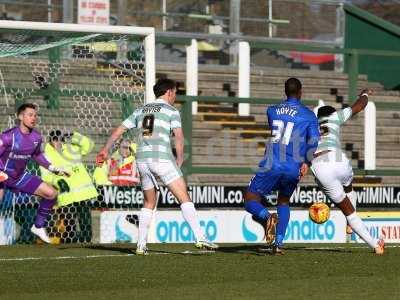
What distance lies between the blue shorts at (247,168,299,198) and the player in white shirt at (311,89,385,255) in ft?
2.39

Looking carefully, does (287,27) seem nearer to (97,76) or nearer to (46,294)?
(97,76)

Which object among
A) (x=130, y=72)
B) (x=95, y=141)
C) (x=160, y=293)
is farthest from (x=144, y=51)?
(x=160, y=293)

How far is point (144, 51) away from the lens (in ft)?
57.7

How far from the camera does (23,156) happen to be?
16375 mm

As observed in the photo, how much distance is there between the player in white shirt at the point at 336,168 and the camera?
45.4 feet

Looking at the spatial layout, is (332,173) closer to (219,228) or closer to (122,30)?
(122,30)

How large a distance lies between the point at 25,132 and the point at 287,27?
11.3 m

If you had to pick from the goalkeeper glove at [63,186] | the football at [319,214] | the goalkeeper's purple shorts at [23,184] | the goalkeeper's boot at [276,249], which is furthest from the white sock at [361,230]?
the goalkeeper glove at [63,186]

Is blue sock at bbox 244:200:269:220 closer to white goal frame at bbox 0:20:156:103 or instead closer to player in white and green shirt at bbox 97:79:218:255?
player in white and green shirt at bbox 97:79:218:255

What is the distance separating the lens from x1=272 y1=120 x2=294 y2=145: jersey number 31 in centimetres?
1320

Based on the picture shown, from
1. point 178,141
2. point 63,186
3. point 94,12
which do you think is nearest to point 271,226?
point 178,141

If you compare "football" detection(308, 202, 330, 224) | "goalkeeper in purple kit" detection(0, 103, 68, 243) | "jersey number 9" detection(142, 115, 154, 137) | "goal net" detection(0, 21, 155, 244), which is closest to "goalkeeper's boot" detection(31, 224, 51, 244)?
"goalkeeper in purple kit" detection(0, 103, 68, 243)

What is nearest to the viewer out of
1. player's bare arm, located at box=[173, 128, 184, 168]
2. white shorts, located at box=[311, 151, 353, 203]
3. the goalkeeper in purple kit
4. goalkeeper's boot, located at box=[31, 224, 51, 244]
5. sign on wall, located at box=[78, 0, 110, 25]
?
player's bare arm, located at box=[173, 128, 184, 168]

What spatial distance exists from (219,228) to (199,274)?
719cm
